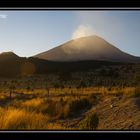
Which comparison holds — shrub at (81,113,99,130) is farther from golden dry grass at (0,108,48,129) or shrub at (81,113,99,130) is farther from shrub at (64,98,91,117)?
shrub at (64,98,91,117)

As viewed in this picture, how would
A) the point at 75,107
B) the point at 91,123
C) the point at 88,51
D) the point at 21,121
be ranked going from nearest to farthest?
the point at 91,123 → the point at 21,121 → the point at 75,107 → the point at 88,51

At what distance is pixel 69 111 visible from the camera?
10.1 m

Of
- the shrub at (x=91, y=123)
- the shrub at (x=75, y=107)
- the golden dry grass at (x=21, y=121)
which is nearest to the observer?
the shrub at (x=91, y=123)

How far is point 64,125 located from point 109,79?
21384 millimetres

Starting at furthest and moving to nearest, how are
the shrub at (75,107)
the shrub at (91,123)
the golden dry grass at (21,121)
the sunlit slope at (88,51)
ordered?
the sunlit slope at (88,51) → the shrub at (75,107) → the golden dry grass at (21,121) → the shrub at (91,123)

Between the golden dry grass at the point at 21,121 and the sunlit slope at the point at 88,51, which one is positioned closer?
the golden dry grass at the point at 21,121

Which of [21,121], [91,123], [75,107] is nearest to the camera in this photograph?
[91,123]

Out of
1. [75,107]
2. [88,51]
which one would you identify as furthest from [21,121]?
[88,51]

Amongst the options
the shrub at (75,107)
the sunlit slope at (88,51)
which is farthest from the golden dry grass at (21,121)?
the sunlit slope at (88,51)

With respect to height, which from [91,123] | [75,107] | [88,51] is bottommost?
[91,123]

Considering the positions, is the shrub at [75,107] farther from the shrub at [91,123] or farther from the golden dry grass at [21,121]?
the shrub at [91,123]


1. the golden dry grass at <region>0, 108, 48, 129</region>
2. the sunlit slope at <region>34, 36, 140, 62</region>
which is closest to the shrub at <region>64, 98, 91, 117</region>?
the golden dry grass at <region>0, 108, 48, 129</region>

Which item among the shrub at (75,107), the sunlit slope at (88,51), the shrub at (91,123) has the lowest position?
the shrub at (91,123)

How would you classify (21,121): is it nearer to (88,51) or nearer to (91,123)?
(91,123)
